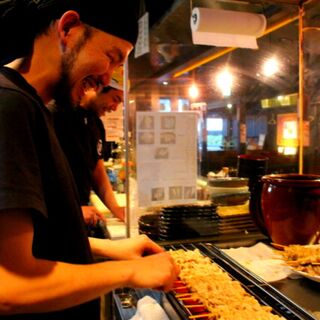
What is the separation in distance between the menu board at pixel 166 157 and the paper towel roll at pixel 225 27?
34cm

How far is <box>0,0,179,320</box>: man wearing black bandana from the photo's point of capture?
656 millimetres

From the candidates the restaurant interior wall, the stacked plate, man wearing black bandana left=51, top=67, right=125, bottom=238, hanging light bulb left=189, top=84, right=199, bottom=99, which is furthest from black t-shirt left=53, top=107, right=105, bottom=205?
the stacked plate

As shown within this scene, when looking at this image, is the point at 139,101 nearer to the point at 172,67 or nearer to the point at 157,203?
the point at 157,203

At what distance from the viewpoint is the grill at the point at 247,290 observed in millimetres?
880

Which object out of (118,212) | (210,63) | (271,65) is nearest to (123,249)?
(118,212)

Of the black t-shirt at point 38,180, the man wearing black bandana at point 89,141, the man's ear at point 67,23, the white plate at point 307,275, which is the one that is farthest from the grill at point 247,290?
the man wearing black bandana at point 89,141

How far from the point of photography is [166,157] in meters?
1.60

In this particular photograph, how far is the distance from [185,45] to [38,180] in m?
1.57

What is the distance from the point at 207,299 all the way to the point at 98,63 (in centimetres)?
68

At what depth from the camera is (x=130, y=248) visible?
113 centimetres

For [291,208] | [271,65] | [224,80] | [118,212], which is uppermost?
[271,65]

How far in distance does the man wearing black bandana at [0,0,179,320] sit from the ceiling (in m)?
0.83

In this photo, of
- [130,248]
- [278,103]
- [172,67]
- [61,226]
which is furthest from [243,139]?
[61,226]

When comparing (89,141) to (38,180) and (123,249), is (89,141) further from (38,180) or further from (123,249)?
(38,180)
